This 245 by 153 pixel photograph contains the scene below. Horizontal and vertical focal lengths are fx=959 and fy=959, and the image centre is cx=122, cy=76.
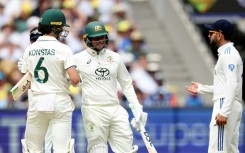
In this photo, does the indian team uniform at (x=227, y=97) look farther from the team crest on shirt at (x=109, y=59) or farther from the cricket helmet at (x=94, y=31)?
the cricket helmet at (x=94, y=31)

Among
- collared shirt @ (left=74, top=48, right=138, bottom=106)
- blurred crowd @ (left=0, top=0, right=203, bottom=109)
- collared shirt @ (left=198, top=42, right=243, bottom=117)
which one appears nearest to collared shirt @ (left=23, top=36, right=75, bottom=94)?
collared shirt @ (left=74, top=48, right=138, bottom=106)

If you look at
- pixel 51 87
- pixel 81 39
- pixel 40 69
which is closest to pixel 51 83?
pixel 51 87

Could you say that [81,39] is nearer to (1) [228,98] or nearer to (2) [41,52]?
(2) [41,52]

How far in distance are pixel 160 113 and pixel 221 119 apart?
525 centimetres

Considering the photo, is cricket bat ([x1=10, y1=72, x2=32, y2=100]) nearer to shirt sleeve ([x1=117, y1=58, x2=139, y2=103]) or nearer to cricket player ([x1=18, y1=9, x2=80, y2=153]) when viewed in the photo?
cricket player ([x1=18, y1=9, x2=80, y2=153])

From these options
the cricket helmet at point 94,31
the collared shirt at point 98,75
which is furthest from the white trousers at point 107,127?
the cricket helmet at point 94,31

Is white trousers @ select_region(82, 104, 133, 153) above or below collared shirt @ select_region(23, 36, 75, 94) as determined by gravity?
below

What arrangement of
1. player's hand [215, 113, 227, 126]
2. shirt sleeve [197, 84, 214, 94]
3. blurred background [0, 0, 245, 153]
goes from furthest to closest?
blurred background [0, 0, 245, 153], shirt sleeve [197, 84, 214, 94], player's hand [215, 113, 227, 126]

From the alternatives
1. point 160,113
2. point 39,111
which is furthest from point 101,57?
point 160,113

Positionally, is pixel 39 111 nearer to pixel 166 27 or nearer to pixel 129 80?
pixel 129 80

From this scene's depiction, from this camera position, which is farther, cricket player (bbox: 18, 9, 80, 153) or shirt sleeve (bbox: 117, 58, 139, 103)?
shirt sleeve (bbox: 117, 58, 139, 103)

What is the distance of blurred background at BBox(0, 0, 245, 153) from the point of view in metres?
16.8

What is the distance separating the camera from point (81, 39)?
20.1 meters

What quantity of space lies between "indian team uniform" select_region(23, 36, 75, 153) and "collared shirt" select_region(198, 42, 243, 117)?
6.00ft
